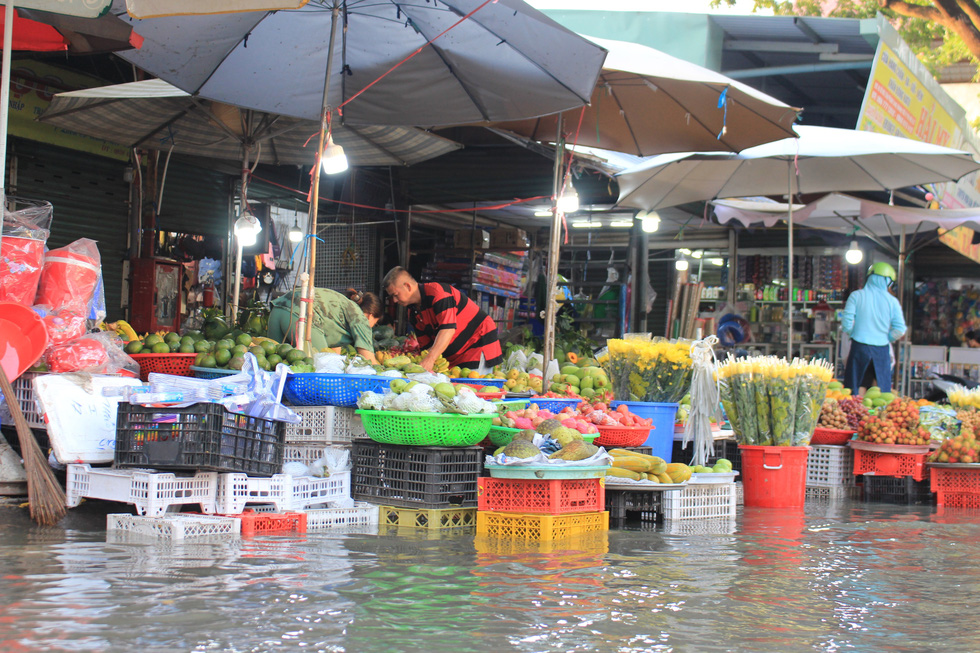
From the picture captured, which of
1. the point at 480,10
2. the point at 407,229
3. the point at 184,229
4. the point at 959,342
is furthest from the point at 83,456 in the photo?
the point at 959,342

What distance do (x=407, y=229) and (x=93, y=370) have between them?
725cm

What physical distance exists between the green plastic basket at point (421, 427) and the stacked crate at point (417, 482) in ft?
0.38

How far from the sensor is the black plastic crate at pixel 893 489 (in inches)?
344

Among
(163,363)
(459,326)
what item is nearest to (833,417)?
(459,326)

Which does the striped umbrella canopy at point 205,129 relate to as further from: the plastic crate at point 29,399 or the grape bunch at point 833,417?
the grape bunch at point 833,417

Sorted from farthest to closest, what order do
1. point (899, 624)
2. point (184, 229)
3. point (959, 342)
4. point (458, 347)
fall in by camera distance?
point (959, 342)
point (184, 229)
point (458, 347)
point (899, 624)

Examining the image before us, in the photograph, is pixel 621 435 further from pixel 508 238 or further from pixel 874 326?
pixel 508 238

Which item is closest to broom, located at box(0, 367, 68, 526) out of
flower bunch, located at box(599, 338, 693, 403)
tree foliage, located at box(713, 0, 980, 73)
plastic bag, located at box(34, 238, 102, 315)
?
plastic bag, located at box(34, 238, 102, 315)

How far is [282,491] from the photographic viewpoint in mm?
5449

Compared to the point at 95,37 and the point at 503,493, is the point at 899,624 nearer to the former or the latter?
the point at 503,493

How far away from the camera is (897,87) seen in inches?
510

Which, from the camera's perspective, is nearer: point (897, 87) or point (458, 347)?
point (458, 347)

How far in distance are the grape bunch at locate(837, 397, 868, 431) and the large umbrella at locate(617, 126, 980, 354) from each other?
896 mm

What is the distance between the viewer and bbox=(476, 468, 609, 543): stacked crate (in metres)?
5.44
